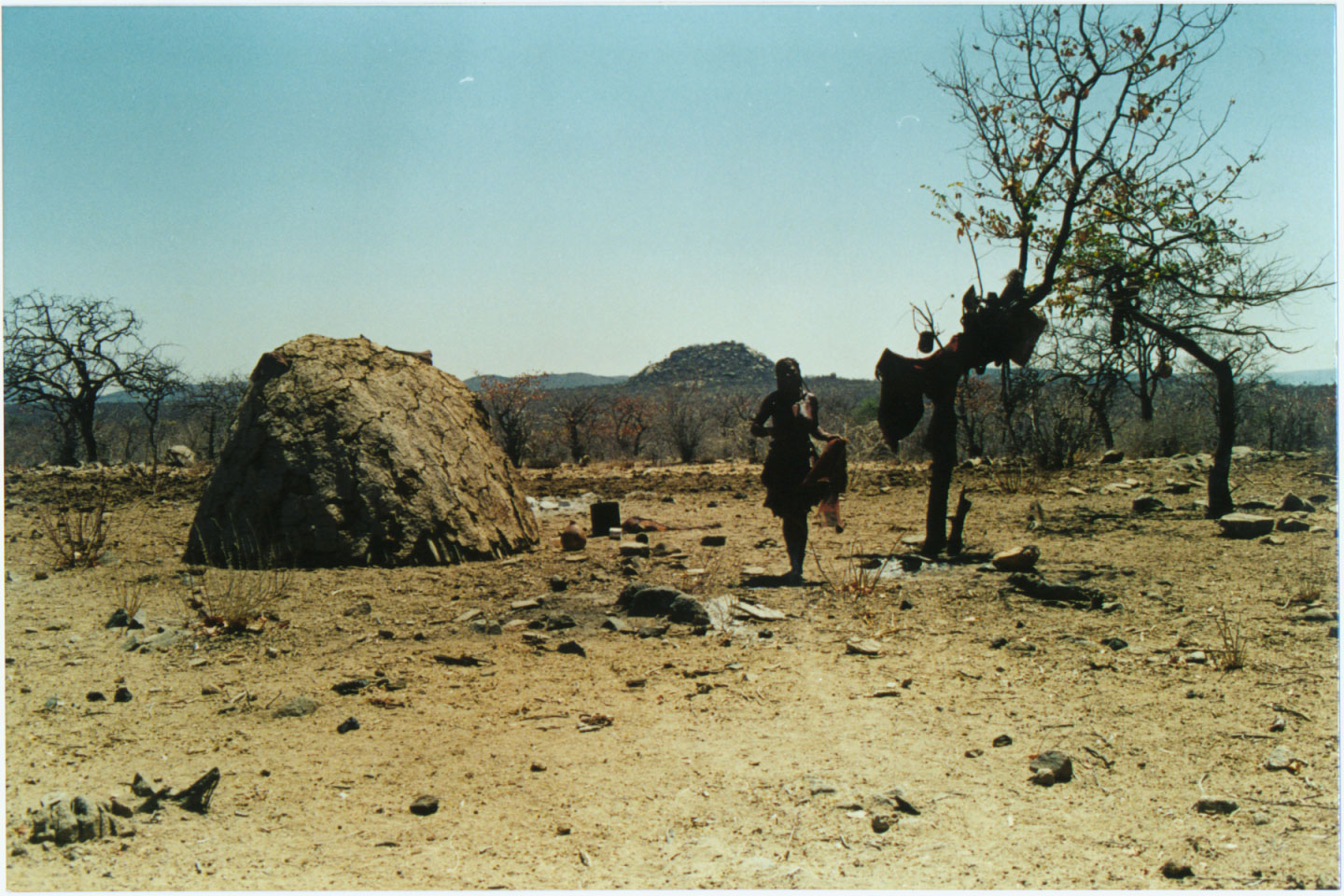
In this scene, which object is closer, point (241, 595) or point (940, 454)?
point (241, 595)

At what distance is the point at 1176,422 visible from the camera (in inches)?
686

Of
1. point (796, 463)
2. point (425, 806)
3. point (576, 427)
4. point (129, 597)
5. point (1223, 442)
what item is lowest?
point (425, 806)

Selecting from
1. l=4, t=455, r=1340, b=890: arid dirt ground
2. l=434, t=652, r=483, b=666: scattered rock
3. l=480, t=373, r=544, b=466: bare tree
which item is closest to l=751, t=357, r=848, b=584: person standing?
l=4, t=455, r=1340, b=890: arid dirt ground

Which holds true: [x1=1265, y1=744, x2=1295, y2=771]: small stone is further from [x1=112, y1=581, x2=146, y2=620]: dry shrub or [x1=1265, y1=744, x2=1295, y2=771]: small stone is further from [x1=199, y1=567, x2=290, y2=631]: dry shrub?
[x1=112, y1=581, x2=146, y2=620]: dry shrub

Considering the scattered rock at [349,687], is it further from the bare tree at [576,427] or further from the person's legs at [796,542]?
the bare tree at [576,427]

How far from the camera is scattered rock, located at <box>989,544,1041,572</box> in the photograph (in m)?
6.36

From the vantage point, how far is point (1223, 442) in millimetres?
8031

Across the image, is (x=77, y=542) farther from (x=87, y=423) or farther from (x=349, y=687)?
(x=87, y=423)

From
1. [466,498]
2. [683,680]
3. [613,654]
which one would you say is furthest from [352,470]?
[683,680]

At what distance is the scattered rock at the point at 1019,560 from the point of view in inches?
250

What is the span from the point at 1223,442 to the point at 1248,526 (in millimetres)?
1307

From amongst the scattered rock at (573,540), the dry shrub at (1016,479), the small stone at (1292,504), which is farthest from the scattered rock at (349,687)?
the dry shrub at (1016,479)

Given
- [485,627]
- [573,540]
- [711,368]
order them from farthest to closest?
1. [711,368]
2. [573,540]
3. [485,627]

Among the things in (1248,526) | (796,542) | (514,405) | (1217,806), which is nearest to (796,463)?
(796,542)
